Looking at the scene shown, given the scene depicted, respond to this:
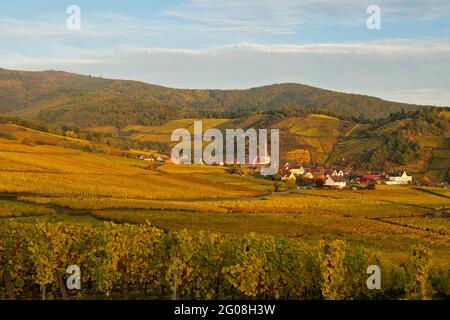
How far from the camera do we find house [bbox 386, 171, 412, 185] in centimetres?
16350

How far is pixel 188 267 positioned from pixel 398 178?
145 metres

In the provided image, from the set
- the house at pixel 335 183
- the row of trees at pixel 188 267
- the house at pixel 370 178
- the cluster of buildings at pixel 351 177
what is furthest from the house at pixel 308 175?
the row of trees at pixel 188 267

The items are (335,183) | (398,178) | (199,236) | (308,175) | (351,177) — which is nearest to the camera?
(199,236)

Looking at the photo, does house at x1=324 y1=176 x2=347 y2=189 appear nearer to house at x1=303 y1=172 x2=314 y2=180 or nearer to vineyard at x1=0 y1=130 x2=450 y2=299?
vineyard at x1=0 y1=130 x2=450 y2=299

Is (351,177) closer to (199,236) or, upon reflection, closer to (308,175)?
(308,175)

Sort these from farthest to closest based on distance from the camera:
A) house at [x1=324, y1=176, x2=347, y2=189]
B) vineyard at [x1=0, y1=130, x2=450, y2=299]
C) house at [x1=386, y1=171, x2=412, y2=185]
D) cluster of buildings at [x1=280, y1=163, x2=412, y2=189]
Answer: house at [x1=386, y1=171, x2=412, y2=185] → cluster of buildings at [x1=280, y1=163, x2=412, y2=189] → house at [x1=324, y1=176, x2=347, y2=189] → vineyard at [x1=0, y1=130, x2=450, y2=299]

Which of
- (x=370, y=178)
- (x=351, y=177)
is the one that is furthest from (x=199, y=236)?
(x=351, y=177)

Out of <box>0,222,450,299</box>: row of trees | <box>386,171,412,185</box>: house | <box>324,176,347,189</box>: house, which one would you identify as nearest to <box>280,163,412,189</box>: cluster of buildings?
<box>386,171,412,185</box>: house

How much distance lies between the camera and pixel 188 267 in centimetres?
3278

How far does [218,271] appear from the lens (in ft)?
108

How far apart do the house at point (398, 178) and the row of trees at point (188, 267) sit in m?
134

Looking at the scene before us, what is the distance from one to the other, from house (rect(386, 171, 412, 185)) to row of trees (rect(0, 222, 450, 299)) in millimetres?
134363
